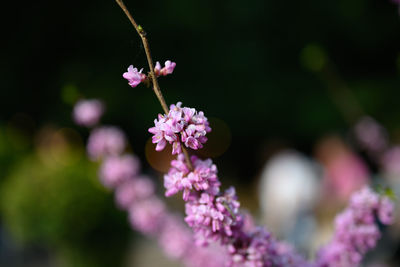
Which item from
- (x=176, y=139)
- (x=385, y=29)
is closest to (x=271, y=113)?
(x=385, y=29)

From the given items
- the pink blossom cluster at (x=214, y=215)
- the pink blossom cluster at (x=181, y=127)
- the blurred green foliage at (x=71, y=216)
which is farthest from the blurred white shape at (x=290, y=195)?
the pink blossom cluster at (x=181, y=127)

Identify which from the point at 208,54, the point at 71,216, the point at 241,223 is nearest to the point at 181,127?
the point at 241,223

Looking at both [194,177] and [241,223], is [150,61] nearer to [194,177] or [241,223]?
[194,177]

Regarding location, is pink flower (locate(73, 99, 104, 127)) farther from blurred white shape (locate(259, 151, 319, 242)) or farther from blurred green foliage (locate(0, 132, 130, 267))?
blurred white shape (locate(259, 151, 319, 242))

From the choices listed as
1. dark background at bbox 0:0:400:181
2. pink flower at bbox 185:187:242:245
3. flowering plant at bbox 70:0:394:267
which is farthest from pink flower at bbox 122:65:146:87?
dark background at bbox 0:0:400:181

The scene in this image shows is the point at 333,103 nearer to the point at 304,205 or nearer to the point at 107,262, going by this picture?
the point at 304,205

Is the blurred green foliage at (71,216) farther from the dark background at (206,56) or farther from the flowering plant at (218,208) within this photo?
the dark background at (206,56)

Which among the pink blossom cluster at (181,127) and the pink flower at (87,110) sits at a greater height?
the pink flower at (87,110)

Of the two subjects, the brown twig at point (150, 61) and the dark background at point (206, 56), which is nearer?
the brown twig at point (150, 61)
